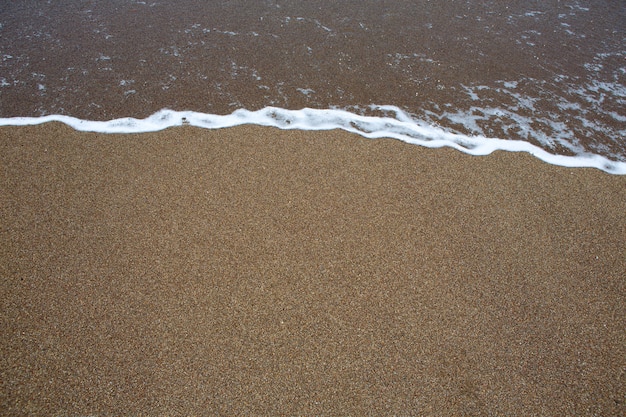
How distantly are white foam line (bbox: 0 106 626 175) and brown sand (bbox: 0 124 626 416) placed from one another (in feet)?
0.52

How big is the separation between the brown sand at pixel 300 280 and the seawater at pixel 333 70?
14.9 inches

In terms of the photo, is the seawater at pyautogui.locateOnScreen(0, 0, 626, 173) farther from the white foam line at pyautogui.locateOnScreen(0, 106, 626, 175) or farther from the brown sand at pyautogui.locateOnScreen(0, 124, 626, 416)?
the brown sand at pyautogui.locateOnScreen(0, 124, 626, 416)

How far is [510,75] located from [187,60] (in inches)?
122

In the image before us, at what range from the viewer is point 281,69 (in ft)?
13.1

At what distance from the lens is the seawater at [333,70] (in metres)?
3.36

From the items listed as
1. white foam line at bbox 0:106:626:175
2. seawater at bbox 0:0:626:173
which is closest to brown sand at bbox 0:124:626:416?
white foam line at bbox 0:106:626:175

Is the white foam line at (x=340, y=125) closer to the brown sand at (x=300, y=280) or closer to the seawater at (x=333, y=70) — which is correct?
the seawater at (x=333, y=70)

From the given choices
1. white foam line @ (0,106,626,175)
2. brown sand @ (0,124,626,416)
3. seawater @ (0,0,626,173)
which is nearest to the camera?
brown sand @ (0,124,626,416)

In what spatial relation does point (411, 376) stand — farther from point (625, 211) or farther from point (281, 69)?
point (281, 69)

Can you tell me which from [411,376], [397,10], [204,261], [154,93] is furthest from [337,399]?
[397,10]

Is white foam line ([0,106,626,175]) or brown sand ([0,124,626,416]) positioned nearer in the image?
brown sand ([0,124,626,416])

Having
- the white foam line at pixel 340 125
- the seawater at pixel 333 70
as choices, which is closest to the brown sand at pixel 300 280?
the white foam line at pixel 340 125

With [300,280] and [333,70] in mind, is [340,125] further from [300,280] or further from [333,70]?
[300,280]

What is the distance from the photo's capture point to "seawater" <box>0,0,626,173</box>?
336 centimetres
